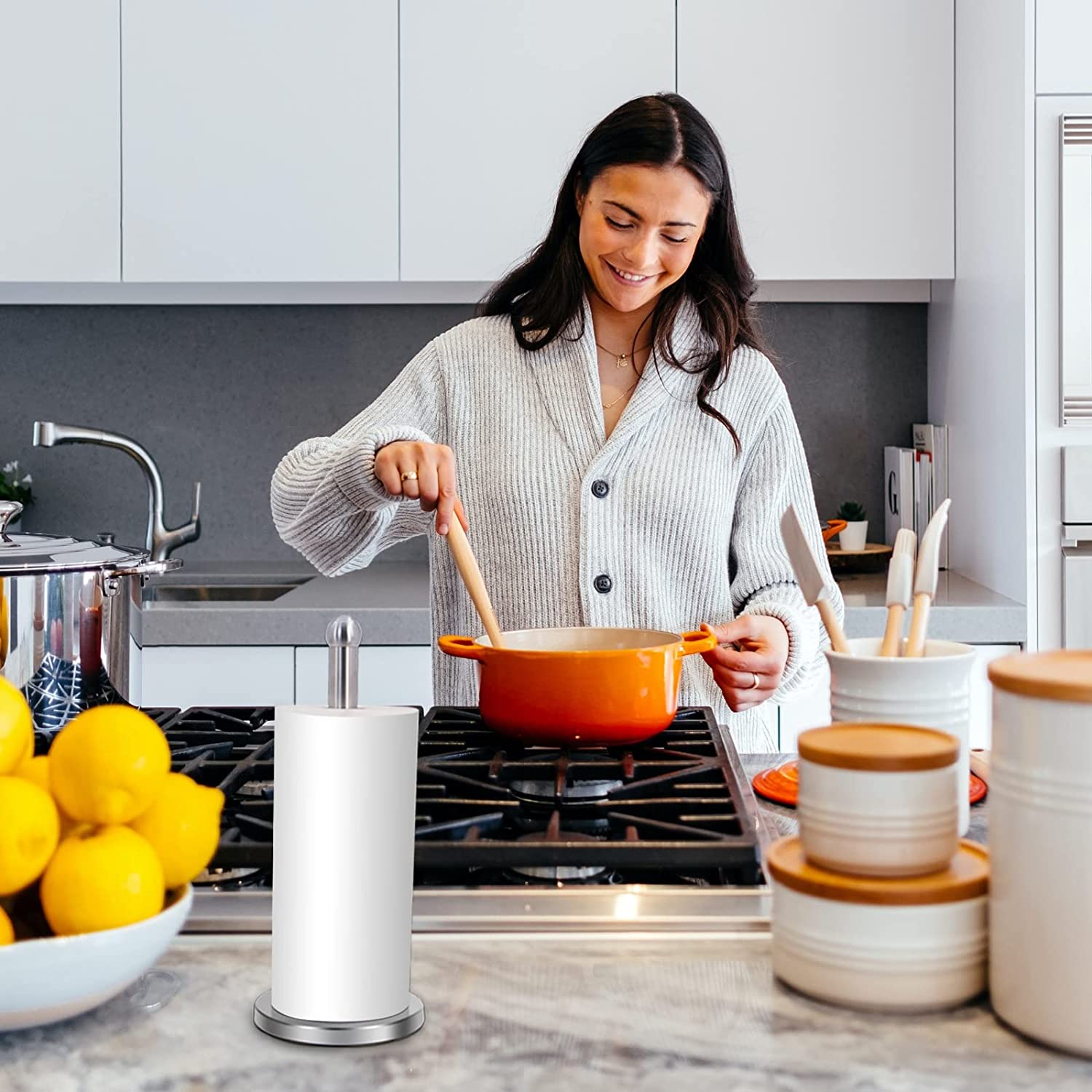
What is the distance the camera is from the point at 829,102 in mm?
2512

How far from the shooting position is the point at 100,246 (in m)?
2.56

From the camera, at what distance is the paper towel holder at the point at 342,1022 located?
0.65 m

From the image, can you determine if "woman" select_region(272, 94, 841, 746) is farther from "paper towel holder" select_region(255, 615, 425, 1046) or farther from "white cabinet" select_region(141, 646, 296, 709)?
"paper towel holder" select_region(255, 615, 425, 1046)

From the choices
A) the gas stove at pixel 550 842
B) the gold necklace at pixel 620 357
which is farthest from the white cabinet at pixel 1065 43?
the gas stove at pixel 550 842

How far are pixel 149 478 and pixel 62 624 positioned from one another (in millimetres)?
1485

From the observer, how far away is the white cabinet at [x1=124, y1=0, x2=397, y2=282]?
2514mm

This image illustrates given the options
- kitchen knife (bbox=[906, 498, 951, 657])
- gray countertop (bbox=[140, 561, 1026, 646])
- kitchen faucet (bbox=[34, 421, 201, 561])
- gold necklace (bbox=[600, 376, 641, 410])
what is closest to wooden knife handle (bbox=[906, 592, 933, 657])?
kitchen knife (bbox=[906, 498, 951, 657])

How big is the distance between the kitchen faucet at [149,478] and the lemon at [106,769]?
1608mm

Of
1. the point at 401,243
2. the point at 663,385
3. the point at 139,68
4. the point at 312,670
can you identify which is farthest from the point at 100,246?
the point at 663,385

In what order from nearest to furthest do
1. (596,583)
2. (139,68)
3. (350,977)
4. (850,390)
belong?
(350,977), (596,583), (139,68), (850,390)

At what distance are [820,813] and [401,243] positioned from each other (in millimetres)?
2029

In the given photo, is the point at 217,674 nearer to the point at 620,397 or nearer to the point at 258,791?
the point at 620,397

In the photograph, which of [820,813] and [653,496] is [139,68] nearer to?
[653,496]

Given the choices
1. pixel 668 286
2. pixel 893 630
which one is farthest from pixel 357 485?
pixel 893 630
